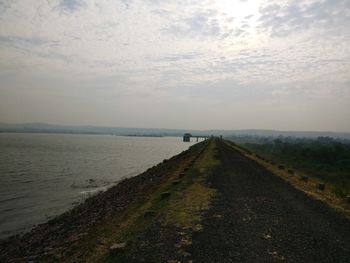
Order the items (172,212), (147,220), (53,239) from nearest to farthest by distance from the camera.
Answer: (147,220)
(172,212)
(53,239)

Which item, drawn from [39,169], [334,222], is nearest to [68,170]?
[39,169]

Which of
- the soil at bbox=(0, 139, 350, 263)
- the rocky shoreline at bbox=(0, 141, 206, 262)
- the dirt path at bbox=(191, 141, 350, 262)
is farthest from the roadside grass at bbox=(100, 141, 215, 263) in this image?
the rocky shoreline at bbox=(0, 141, 206, 262)

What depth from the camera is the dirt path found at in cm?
834

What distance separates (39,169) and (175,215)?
3773 cm

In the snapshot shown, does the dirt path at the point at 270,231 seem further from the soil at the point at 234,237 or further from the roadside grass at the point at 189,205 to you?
the roadside grass at the point at 189,205

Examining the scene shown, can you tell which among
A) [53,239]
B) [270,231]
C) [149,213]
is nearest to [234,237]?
[270,231]

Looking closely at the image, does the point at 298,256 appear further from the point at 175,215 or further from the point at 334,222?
the point at 175,215

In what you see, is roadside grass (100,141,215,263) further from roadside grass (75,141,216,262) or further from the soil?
the soil

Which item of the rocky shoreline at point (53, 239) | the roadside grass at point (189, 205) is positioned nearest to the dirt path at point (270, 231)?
the roadside grass at point (189, 205)

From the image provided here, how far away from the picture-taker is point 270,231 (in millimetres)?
10289

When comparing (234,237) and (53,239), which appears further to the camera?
(53,239)

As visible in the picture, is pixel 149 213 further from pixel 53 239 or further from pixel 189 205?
pixel 53 239

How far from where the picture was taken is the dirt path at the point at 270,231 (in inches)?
328

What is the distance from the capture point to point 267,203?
14.4 metres
